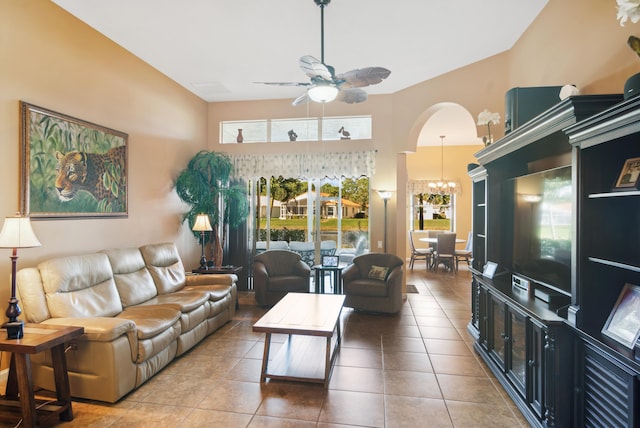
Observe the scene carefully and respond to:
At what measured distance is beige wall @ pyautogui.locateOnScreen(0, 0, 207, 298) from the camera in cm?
304

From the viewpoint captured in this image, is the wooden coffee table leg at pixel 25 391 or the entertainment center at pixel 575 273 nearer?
the entertainment center at pixel 575 273

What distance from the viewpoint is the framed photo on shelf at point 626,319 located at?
5.74ft

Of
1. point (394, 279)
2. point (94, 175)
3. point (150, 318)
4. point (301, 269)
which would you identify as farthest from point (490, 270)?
point (94, 175)

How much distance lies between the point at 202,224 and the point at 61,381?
290 centimetres

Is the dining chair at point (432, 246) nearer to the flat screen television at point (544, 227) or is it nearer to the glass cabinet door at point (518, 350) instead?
the flat screen television at point (544, 227)

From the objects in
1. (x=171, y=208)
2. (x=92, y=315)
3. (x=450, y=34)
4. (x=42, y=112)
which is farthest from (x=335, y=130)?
(x=92, y=315)

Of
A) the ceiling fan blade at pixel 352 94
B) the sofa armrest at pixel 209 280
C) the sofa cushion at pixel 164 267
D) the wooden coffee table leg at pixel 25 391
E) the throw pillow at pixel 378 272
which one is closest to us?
the wooden coffee table leg at pixel 25 391

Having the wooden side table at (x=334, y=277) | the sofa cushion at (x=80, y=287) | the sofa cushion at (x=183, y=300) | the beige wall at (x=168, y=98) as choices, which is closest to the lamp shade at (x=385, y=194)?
the beige wall at (x=168, y=98)

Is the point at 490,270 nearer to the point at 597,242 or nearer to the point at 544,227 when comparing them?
the point at 544,227

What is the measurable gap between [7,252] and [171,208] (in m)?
2.48

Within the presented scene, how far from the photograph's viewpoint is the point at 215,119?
6598 mm

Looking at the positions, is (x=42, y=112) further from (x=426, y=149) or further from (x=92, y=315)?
(x=426, y=149)

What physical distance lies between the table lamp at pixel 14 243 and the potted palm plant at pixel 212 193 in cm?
286

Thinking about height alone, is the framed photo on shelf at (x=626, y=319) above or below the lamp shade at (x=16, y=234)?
below
